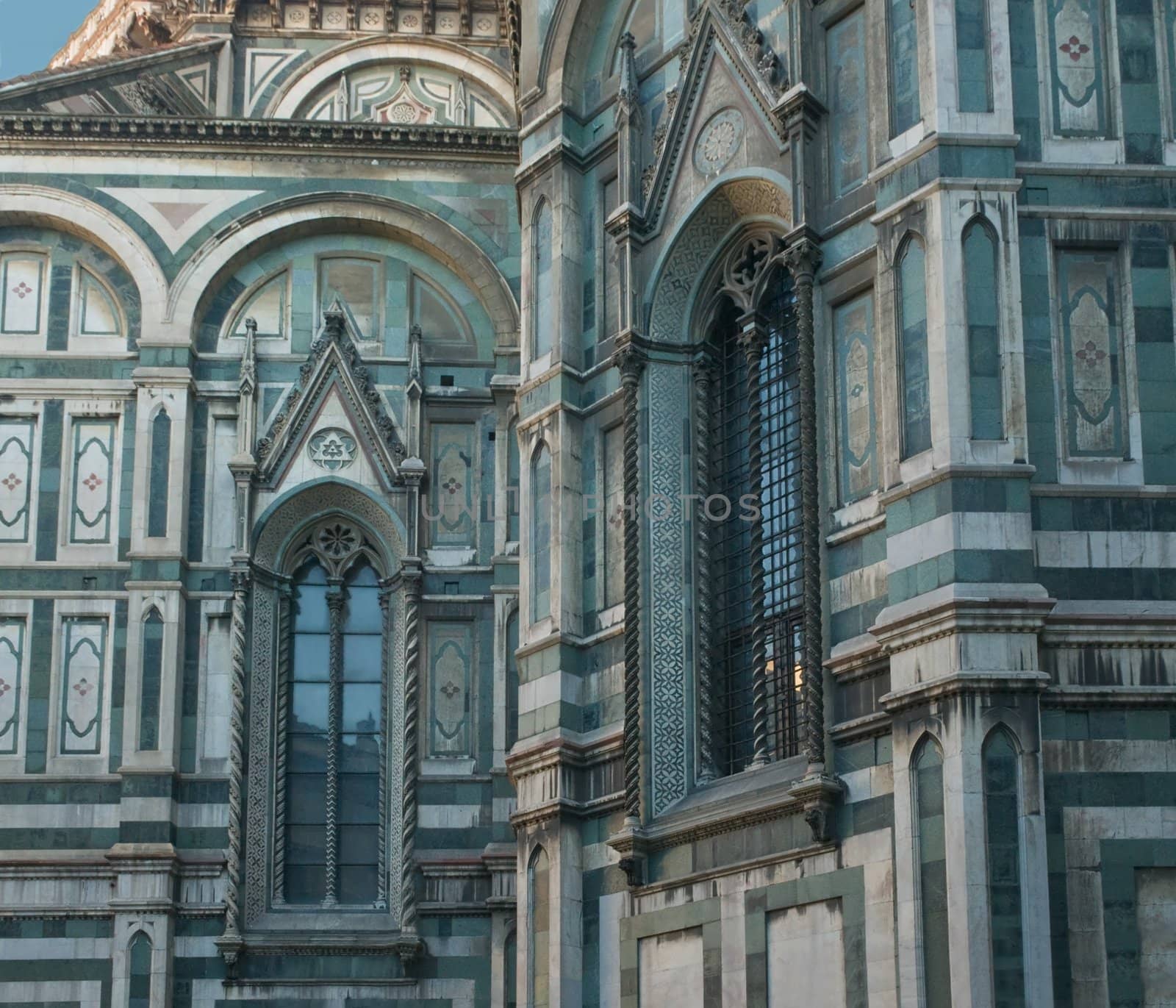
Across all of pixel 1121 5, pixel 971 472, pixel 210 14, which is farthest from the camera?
pixel 210 14

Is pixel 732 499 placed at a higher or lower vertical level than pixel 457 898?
higher

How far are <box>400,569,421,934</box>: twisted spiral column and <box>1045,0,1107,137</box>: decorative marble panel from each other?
1267 centimetres

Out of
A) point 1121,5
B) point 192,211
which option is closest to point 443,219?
point 192,211

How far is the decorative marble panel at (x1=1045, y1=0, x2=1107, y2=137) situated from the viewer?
926 inches

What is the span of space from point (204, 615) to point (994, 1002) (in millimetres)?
15606

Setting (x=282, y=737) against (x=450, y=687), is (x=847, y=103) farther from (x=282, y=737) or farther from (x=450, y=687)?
(x=282, y=737)

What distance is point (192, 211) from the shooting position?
34.5 m

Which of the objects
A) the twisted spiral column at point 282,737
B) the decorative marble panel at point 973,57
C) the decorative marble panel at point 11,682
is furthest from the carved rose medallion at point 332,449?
the decorative marble panel at point 973,57

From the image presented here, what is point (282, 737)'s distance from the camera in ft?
107

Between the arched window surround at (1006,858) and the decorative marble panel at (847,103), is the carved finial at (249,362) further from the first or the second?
the arched window surround at (1006,858)

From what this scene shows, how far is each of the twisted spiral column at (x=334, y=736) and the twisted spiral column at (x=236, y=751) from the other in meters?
1.24

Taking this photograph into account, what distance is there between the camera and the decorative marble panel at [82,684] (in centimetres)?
3225

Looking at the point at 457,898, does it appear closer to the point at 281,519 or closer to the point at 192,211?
the point at 281,519

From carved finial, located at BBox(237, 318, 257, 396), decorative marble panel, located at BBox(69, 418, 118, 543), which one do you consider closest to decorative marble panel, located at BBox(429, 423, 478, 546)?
carved finial, located at BBox(237, 318, 257, 396)
